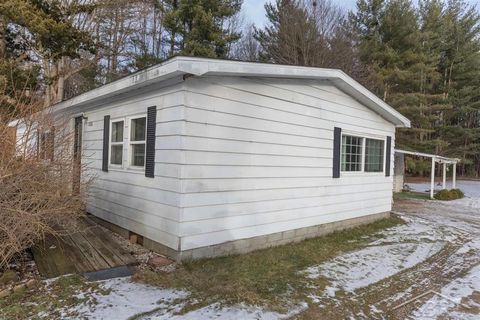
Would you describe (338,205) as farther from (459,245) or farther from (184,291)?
(184,291)

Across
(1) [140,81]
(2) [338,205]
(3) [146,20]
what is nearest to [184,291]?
(1) [140,81]

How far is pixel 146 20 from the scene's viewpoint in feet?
59.1

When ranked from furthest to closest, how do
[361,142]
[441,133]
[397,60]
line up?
[441,133] < [397,60] < [361,142]

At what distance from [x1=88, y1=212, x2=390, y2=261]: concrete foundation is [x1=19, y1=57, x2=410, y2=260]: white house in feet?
0.06

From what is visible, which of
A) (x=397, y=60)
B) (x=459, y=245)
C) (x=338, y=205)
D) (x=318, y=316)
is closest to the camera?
(x=318, y=316)

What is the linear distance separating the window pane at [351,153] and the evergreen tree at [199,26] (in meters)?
10.1

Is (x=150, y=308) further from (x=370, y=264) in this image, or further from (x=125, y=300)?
(x=370, y=264)

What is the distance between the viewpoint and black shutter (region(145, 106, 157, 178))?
4.81m

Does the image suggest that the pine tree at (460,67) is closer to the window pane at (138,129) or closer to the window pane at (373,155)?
the window pane at (373,155)

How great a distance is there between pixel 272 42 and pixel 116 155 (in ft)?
49.8

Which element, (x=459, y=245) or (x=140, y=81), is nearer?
(x=140, y=81)

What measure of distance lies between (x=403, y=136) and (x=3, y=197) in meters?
26.6

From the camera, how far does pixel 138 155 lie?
5387 mm

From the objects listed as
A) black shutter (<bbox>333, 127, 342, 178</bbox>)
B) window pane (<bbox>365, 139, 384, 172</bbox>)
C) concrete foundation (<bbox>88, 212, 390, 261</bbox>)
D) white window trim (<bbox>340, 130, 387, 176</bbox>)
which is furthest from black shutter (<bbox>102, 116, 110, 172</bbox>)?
window pane (<bbox>365, 139, 384, 172</bbox>)
